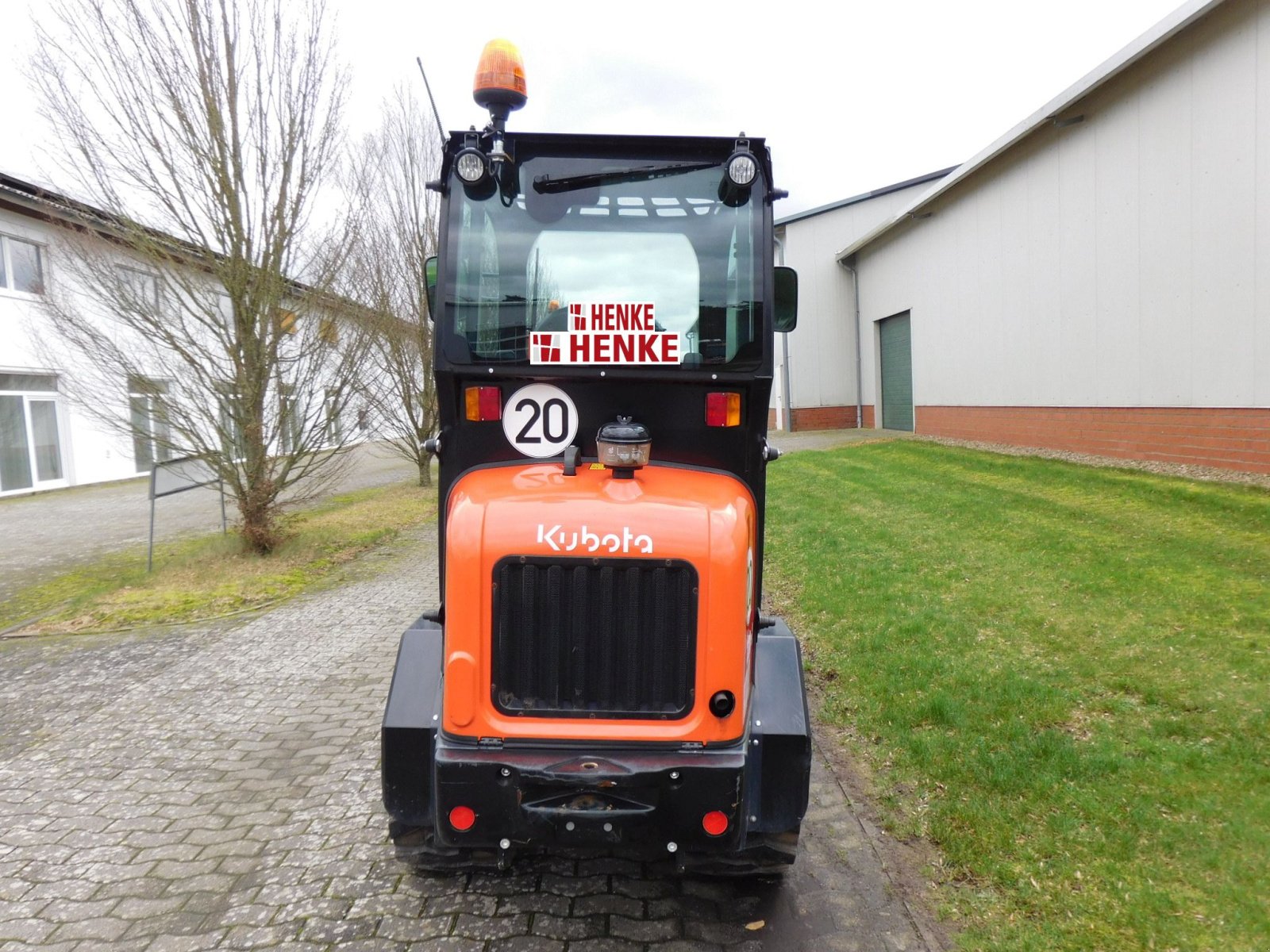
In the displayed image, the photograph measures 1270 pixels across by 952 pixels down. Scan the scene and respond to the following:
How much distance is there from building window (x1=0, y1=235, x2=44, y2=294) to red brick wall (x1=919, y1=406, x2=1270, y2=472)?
18788mm

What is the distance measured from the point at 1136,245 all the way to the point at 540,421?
11.5m

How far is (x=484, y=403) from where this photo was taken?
338 cm

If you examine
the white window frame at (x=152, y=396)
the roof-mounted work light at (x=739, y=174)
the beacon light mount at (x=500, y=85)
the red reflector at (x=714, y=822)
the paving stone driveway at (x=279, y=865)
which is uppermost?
the beacon light mount at (x=500, y=85)

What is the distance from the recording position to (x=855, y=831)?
3756 mm

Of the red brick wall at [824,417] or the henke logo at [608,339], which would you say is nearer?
the henke logo at [608,339]

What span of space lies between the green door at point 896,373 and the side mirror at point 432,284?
19.1m

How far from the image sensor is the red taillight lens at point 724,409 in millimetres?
3350

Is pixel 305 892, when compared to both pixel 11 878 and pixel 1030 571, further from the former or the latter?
pixel 1030 571

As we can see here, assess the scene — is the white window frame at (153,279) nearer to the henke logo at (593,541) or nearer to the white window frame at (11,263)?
the henke logo at (593,541)

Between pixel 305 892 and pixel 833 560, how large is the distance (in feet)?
19.2

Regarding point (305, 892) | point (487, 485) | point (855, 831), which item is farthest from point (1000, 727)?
point (305, 892)

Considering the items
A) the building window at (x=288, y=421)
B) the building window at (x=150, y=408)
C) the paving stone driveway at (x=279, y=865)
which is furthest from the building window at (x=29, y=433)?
the paving stone driveway at (x=279, y=865)

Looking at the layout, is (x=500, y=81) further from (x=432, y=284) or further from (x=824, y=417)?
(x=824, y=417)

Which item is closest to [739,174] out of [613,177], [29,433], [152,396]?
[613,177]
